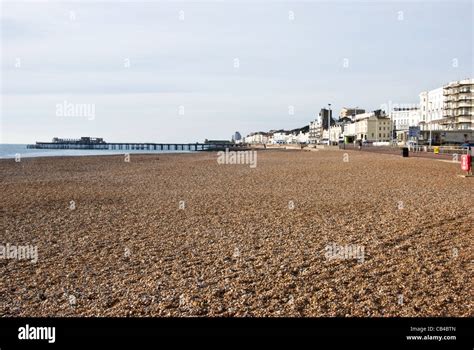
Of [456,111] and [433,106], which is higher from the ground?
[433,106]

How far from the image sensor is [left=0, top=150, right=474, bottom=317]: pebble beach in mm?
5086

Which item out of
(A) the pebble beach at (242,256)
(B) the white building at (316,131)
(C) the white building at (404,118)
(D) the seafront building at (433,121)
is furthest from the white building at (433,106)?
(A) the pebble beach at (242,256)

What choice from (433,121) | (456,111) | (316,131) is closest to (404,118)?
(456,111)

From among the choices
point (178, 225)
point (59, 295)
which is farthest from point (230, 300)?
point (178, 225)

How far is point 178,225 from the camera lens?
9750 mm

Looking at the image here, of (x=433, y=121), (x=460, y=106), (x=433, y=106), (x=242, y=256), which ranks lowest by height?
(x=242, y=256)

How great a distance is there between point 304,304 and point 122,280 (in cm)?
249

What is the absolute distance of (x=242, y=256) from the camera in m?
7.12

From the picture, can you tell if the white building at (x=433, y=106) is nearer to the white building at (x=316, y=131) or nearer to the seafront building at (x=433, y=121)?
the seafront building at (x=433, y=121)

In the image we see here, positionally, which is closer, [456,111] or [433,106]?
[456,111]

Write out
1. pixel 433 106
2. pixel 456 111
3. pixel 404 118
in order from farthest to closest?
1. pixel 404 118
2. pixel 433 106
3. pixel 456 111

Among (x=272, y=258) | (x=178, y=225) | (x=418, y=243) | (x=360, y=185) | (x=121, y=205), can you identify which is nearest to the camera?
(x=272, y=258)

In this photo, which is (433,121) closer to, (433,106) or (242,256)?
(433,106)
